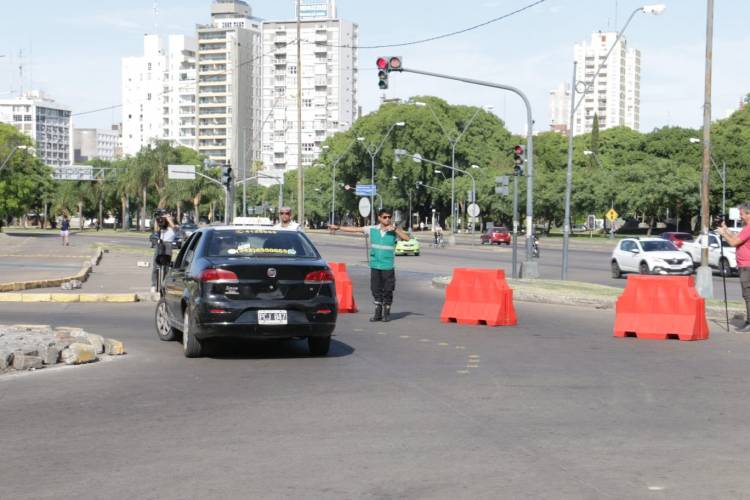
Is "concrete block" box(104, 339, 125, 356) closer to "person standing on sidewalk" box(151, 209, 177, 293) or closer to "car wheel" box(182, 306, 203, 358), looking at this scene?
"car wheel" box(182, 306, 203, 358)

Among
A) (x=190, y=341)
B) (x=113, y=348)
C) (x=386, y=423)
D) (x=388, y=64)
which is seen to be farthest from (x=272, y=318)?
(x=388, y=64)

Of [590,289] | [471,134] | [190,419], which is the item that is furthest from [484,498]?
[471,134]

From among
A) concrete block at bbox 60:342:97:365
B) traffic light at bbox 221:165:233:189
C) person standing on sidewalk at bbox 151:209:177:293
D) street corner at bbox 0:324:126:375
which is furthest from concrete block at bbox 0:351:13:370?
traffic light at bbox 221:165:233:189

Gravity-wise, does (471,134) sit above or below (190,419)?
above

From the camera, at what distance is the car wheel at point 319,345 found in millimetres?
12875

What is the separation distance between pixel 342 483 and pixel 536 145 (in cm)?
12706

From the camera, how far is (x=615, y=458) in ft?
23.2

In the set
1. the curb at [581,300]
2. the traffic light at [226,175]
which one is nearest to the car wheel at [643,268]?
the curb at [581,300]

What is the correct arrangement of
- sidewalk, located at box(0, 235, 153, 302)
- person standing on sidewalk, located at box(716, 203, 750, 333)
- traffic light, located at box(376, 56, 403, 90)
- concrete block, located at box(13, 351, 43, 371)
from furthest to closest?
traffic light, located at box(376, 56, 403, 90) → sidewalk, located at box(0, 235, 153, 302) → person standing on sidewalk, located at box(716, 203, 750, 333) → concrete block, located at box(13, 351, 43, 371)

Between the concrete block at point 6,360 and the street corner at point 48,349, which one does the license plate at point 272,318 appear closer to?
the street corner at point 48,349

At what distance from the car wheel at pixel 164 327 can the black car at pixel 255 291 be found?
1.48 m

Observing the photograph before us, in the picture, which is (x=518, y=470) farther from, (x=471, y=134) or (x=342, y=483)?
(x=471, y=134)

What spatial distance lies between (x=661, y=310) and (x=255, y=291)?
6631 mm

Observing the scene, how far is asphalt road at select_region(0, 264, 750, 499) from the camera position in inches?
250
